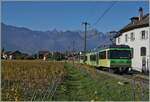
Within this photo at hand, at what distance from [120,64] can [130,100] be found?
29.3 meters

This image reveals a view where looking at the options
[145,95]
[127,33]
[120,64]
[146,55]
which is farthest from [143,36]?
[145,95]

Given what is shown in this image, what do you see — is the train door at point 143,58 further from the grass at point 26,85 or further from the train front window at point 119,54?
the grass at point 26,85

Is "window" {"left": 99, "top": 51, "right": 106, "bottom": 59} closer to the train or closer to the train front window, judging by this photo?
the train

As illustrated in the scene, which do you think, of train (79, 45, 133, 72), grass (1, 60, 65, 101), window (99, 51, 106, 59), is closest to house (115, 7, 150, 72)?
window (99, 51, 106, 59)

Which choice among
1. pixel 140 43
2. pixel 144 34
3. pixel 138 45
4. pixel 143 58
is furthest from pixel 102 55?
pixel 138 45

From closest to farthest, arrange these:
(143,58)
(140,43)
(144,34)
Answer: (143,58) < (144,34) < (140,43)

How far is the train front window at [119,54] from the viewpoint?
143 feet

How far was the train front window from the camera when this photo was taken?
4356 centimetres

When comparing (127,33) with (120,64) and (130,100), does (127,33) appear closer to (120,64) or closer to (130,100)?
(120,64)

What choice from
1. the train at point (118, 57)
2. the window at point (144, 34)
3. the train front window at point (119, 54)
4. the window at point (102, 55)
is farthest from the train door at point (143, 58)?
the train front window at point (119, 54)

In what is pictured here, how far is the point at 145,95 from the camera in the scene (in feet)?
52.3

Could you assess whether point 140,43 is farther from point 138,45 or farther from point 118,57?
point 118,57

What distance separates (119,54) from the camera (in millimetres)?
43719

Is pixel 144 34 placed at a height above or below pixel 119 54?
above
